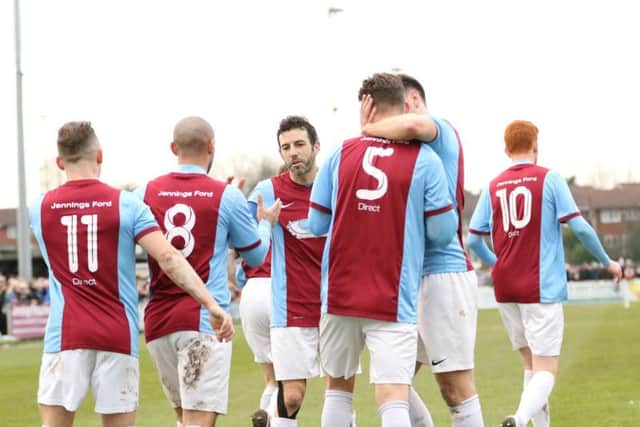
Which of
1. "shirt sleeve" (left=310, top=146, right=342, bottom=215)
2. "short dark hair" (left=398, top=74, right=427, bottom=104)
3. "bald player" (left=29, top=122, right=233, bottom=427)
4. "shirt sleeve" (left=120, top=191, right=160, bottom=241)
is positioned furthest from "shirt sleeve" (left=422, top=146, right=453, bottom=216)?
"shirt sleeve" (left=120, top=191, right=160, bottom=241)

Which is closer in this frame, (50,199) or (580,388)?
(50,199)

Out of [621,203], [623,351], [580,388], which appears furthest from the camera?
[621,203]

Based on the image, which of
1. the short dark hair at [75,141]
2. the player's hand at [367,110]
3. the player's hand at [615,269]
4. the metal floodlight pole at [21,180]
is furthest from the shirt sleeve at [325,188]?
the metal floodlight pole at [21,180]

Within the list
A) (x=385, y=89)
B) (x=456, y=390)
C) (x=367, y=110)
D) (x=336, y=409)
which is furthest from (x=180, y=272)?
(x=456, y=390)

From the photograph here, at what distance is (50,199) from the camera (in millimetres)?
6352

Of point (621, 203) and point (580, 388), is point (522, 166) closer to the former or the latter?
point (580, 388)

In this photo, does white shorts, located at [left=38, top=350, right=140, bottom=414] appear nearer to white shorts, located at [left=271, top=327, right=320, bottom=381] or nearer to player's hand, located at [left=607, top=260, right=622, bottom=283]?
white shorts, located at [left=271, top=327, right=320, bottom=381]

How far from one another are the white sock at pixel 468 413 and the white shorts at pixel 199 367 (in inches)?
56.1

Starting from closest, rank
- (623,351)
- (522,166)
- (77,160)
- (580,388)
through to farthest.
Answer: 1. (77,160)
2. (522,166)
3. (580,388)
4. (623,351)

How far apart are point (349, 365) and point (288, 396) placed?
172 cm

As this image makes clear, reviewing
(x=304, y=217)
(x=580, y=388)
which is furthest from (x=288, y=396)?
(x=580, y=388)

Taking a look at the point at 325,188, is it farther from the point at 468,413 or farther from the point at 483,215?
the point at 483,215

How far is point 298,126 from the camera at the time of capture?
9047 millimetres

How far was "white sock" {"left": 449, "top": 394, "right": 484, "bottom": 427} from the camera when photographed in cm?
739
